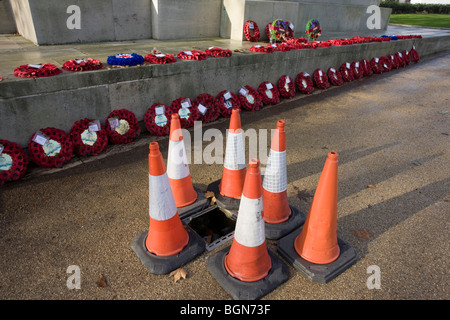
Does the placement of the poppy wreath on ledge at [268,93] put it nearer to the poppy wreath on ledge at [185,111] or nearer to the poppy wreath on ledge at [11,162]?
the poppy wreath on ledge at [185,111]

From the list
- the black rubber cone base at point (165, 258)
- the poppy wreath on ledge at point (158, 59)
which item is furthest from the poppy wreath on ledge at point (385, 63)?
the black rubber cone base at point (165, 258)

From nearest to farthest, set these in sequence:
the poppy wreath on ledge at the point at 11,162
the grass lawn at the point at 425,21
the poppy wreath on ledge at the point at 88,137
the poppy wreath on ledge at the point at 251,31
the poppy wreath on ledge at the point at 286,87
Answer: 1. the poppy wreath on ledge at the point at 11,162
2. the poppy wreath on ledge at the point at 88,137
3. the poppy wreath on ledge at the point at 286,87
4. the poppy wreath on ledge at the point at 251,31
5. the grass lawn at the point at 425,21

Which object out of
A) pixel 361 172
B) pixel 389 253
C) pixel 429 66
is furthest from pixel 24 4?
pixel 429 66

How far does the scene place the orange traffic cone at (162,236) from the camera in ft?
9.22

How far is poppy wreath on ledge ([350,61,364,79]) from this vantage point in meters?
10.5

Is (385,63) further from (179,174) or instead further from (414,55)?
(179,174)

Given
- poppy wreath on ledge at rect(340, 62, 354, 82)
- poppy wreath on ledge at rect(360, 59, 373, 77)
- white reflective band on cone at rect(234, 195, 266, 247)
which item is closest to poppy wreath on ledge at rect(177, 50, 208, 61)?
white reflective band on cone at rect(234, 195, 266, 247)

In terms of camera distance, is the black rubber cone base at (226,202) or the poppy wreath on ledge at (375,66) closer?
the black rubber cone base at (226,202)

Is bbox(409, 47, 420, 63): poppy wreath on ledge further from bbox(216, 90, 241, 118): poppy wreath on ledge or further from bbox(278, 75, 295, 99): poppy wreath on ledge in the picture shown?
bbox(216, 90, 241, 118): poppy wreath on ledge

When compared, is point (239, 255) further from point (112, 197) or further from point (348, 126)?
point (348, 126)

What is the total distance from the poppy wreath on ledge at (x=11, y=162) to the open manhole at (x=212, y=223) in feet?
8.55

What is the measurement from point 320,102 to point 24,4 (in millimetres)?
7991

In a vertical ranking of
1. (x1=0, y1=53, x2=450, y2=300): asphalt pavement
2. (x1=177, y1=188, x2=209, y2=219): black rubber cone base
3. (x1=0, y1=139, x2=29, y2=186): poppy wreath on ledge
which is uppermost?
(x1=0, y1=139, x2=29, y2=186): poppy wreath on ledge
